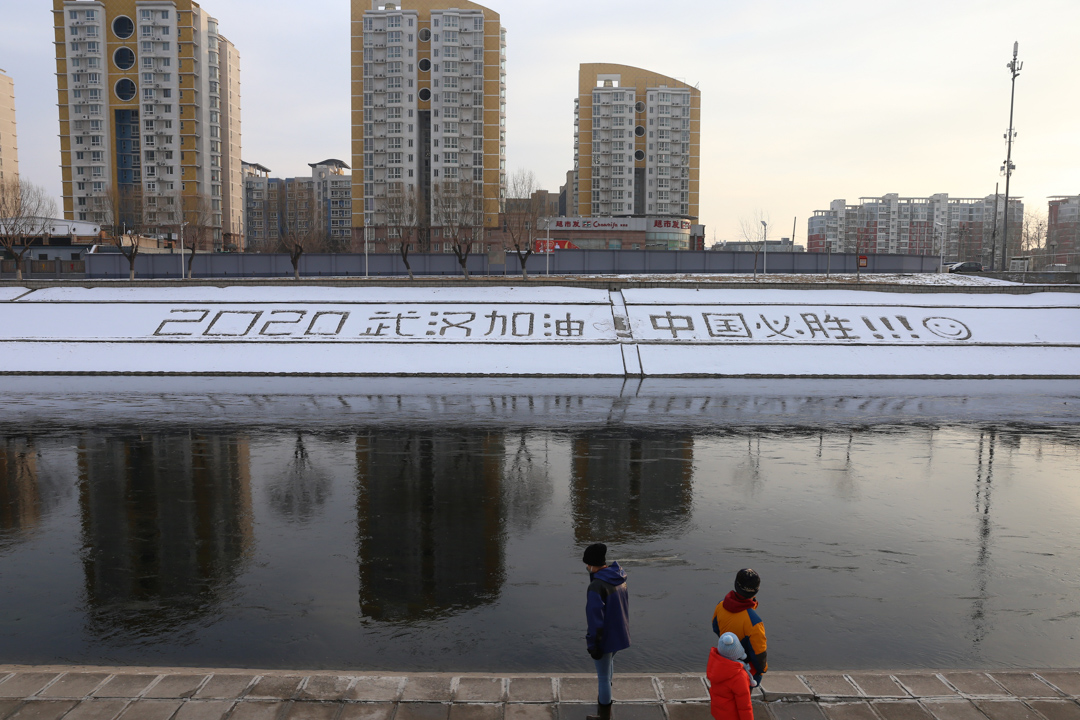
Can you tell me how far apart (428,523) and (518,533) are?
1.52 meters

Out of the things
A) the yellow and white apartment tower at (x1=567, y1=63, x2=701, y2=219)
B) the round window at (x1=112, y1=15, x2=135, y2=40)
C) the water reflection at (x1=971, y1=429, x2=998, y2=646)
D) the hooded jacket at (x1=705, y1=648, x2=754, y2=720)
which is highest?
the round window at (x1=112, y1=15, x2=135, y2=40)

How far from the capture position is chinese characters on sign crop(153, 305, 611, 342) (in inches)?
1310

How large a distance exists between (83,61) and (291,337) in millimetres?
105506

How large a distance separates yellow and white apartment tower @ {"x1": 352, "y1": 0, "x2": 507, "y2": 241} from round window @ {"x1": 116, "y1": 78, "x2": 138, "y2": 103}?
34002 mm

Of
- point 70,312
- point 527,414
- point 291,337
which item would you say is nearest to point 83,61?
point 70,312

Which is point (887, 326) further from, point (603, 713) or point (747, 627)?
point (603, 713)

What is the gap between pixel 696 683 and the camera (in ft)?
22.3

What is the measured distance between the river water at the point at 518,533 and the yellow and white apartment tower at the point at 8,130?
15584 centimetres

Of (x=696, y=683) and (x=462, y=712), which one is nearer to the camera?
(x=462, y=712)

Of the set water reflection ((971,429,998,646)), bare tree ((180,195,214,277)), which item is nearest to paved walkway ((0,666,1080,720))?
water reflection ((971,429,998,646))

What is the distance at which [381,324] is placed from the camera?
34500mm

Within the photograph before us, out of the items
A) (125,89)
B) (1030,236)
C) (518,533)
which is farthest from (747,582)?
(1030,236)

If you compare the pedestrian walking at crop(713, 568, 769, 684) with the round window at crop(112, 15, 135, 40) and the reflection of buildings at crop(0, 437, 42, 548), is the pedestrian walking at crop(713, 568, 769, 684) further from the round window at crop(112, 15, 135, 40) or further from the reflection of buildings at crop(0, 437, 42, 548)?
the round window at crop(112, 15, 135, 40)

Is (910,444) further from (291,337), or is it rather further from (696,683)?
(291,337)
